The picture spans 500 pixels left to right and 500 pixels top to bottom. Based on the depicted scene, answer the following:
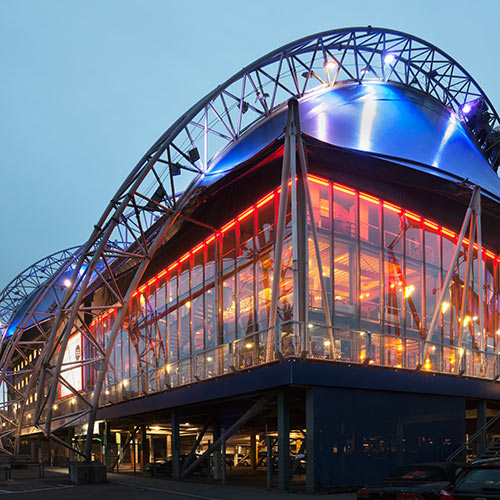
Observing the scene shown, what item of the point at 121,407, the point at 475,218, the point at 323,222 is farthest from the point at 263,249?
the point at 121,407

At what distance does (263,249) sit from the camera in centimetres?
2695

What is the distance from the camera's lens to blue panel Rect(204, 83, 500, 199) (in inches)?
1134

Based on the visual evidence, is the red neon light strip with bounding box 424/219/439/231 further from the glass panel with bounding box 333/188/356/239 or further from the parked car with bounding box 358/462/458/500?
the parked car with bounding box 358/462/458/500

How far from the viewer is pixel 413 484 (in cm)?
1326

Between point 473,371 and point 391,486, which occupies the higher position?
point 473,371

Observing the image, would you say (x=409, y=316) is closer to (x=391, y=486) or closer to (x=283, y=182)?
(x=283, y=182)

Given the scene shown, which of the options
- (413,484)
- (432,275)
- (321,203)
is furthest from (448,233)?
(413,484)

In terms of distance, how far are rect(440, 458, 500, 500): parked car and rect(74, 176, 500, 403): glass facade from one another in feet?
34.5

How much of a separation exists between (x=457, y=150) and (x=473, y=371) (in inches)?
525

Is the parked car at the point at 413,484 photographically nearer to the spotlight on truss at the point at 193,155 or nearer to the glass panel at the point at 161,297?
the spotlight on truss at the point at 193,155

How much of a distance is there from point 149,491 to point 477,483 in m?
15.9

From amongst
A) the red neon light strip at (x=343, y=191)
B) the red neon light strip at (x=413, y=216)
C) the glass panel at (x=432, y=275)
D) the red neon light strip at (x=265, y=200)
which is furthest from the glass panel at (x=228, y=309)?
the glass panel at (x=432, y=275)

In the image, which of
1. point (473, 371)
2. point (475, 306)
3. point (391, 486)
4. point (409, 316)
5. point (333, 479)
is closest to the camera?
point (391, 486)

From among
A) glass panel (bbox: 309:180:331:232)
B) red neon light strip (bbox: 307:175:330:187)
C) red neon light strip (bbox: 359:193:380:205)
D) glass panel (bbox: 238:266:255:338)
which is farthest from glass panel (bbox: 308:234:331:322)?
glass panel (bbox: 238:266:255:338)
